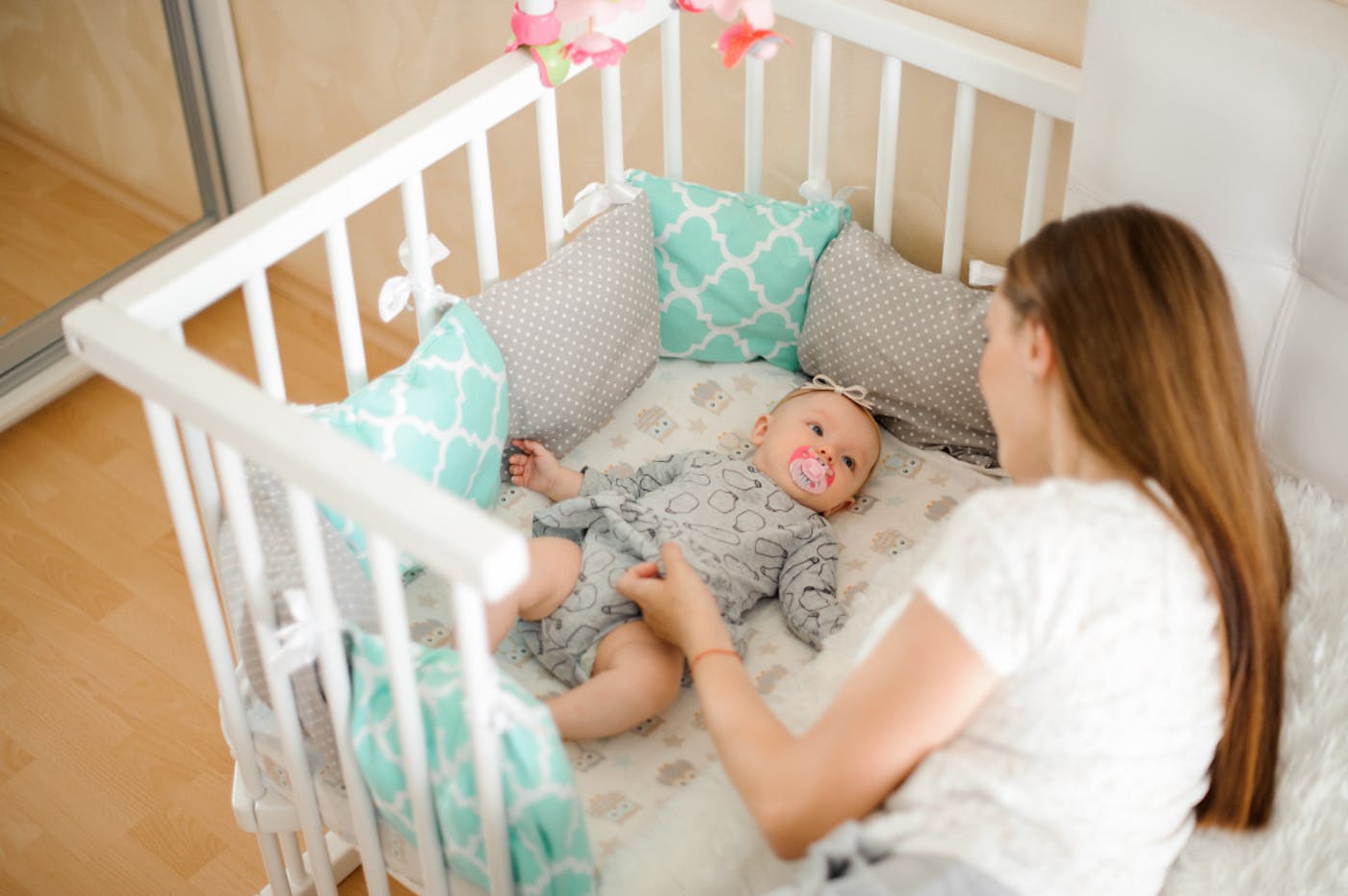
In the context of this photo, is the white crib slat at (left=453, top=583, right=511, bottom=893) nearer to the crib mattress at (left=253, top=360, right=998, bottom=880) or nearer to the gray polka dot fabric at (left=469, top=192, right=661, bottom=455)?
the crib mattress at (left=253, top=360, right=998, bottom=880)

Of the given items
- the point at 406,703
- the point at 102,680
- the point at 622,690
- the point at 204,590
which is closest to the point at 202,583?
the point at 204,590

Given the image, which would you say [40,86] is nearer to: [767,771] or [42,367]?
[42,367]

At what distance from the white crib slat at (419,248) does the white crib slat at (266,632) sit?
0.42 meters

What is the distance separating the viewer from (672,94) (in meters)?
1.67

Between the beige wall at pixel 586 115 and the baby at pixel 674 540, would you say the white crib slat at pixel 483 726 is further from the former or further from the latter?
the beige wall at pixel 586 115

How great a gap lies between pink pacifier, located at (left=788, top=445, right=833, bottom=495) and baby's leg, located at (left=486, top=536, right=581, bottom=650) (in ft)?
0.88

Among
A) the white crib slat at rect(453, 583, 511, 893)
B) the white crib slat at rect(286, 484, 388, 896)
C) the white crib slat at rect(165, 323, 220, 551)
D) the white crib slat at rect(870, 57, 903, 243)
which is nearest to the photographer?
the white crib slat at rect(453, 583, 511, 893)

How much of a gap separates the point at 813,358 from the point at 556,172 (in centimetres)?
39

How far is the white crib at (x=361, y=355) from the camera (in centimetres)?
93

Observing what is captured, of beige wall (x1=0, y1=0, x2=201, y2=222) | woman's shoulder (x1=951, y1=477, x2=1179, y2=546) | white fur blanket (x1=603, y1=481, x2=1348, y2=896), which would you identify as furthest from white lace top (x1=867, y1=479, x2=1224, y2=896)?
beige wall (x1=0, y1=0, x2=201, y2=222)

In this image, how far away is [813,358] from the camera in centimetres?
172

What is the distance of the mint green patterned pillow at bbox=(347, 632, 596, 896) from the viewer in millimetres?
1057

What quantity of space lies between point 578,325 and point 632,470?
Result: 186 mm

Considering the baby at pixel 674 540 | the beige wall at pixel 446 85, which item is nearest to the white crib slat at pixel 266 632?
the baby at pixel 674 540
